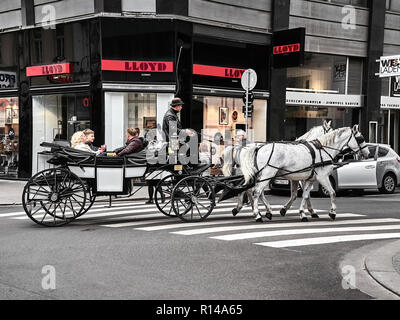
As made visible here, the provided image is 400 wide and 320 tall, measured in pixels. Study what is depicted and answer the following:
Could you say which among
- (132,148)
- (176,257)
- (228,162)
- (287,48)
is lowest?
(176,257)

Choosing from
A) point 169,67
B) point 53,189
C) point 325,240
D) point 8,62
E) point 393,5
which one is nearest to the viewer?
point 325,240

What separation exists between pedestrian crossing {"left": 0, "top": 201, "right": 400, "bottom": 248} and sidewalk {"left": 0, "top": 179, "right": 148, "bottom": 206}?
2401 mm

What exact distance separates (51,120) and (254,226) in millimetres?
12629

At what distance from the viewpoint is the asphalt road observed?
18.2 feet

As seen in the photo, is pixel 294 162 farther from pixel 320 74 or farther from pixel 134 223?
pixel 320 74

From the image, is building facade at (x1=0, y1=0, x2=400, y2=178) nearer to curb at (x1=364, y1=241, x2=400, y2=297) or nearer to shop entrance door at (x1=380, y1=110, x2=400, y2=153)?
shop entrance door at (x1=380, y1=110, x2=400, y2=153)

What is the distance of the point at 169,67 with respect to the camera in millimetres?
18375

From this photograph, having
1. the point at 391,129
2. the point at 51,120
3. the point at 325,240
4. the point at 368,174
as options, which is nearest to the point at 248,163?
the point at 325,240

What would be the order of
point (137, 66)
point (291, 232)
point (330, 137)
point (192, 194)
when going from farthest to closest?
point (137, 66) → point (330, 137) → point (192, 194) → point (291, 232)

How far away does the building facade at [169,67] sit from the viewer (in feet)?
59.7

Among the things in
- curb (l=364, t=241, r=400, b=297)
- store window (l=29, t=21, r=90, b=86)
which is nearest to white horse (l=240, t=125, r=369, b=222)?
curb (l=364, t=241, r=400, b=297)

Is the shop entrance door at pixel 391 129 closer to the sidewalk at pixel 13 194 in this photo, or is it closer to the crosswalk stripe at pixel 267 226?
the sidewalk at pixel 13 194
